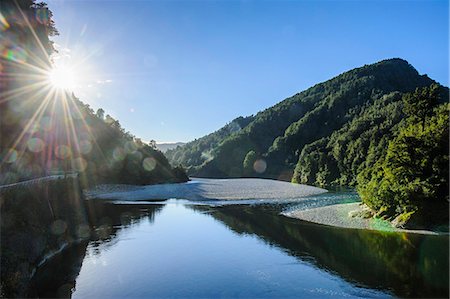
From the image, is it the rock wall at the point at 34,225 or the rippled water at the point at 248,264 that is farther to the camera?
the rippled water at the point at 248,264

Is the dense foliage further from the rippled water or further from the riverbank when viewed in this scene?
the rippled water

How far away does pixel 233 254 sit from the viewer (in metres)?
29.6

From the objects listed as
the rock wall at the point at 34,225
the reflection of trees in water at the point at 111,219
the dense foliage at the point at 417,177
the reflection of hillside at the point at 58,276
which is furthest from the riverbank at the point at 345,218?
the reflection of hillside at the point at 58,276

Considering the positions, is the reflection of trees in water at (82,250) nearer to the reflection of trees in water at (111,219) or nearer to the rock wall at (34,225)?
the reflection of trees in water at (111,219)

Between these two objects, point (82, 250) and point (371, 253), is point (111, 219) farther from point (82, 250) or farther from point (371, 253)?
point (371, 253)

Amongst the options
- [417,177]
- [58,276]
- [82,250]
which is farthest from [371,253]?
[82,250]

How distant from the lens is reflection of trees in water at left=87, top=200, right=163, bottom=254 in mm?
34588

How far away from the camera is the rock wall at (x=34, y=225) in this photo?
18969 mm

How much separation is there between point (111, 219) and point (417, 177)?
37.3 meters

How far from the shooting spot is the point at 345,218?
43.6m

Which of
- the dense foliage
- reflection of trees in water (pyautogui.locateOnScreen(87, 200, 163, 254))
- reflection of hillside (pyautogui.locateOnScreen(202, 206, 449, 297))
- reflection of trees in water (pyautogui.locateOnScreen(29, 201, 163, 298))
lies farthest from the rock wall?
the dense foliage

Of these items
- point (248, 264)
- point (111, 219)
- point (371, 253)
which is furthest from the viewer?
point (111, 219)

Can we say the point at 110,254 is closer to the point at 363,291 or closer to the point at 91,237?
the point at 91,237

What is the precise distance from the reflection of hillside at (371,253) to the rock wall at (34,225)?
1735cm
